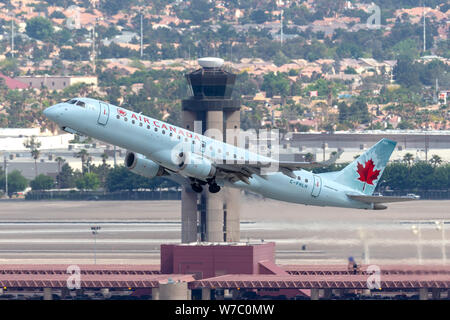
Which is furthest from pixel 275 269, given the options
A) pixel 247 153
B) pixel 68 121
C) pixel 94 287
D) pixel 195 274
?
pixel 68 121

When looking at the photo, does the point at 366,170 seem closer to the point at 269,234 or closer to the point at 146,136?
the point at 146,136

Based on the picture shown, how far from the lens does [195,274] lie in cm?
11212

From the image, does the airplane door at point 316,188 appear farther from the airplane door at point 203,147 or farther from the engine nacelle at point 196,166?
the airplane door at point 203,147

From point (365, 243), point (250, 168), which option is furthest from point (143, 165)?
point (365, 243)

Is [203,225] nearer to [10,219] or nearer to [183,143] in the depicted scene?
[183,143]

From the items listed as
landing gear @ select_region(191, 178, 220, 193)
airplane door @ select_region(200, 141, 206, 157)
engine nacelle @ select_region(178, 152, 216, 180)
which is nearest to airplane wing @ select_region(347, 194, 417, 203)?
landing gear @ select_region(191, 178, 220, 193)

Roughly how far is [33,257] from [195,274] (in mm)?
47207

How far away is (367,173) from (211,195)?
79.9 feet

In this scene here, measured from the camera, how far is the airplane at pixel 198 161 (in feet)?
251

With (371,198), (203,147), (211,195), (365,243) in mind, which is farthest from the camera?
(365,243)

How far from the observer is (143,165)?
269 feet

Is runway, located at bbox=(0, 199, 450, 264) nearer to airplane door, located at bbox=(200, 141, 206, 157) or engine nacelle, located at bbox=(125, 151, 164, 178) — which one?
engine nacelle, located at bbox=(125, 151, 164, 178)

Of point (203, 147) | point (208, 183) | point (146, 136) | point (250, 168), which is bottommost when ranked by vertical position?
point (208, 183)

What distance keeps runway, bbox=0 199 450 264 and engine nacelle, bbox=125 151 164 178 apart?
24779mm
